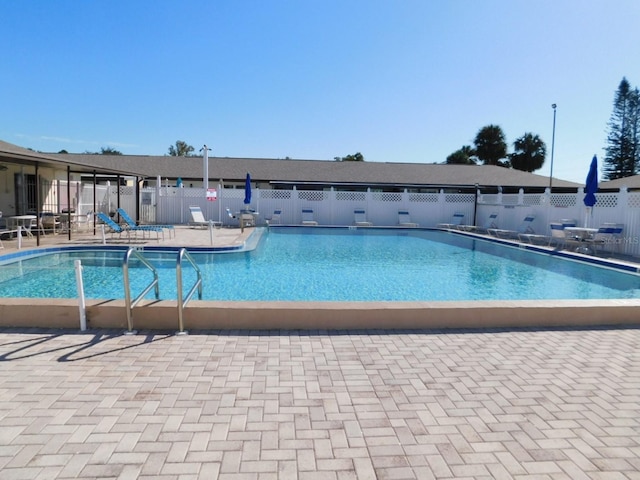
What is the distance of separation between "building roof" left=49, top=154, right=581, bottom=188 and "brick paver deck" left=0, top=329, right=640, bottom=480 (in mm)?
20977

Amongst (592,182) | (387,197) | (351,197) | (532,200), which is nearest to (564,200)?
(532,200)

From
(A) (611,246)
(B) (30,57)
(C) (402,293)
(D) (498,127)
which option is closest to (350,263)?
(C) (402,293)

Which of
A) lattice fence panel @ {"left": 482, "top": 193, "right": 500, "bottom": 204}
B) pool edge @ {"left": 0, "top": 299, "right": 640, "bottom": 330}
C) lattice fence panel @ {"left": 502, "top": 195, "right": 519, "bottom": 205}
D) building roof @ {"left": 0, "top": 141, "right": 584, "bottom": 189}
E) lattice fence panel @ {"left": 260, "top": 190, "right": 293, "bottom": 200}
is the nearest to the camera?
pool edge @ {"left": 0, "top": 299, "right": 640, "bottom": 330}

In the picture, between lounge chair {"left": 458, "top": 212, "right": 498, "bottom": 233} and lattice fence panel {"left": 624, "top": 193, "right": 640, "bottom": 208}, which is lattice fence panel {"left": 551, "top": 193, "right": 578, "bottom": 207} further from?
lounge chair {"left": 458, "top": 212, "right": 498, "bottom": 233}

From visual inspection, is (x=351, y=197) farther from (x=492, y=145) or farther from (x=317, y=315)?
(x=492, y=145)

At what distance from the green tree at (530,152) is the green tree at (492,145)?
5.71 feet

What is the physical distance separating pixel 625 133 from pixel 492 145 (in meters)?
12.6

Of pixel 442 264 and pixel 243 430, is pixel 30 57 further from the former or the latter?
pixel 243 430

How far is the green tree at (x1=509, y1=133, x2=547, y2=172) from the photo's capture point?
45.7 metres

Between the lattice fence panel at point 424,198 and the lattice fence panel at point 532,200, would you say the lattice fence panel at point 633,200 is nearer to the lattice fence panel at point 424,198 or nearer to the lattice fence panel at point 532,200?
the lattice fence panel at point 532,200

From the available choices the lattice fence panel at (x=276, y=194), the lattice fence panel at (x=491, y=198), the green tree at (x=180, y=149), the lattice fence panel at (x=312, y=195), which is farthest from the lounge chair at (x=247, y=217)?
the green tree at (x=180, y=149)

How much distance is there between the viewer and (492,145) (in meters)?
48.0

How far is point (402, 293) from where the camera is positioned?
24.9ft

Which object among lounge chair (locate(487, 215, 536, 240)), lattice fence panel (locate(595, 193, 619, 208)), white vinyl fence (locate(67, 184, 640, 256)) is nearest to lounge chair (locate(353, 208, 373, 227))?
white vinyl fence (locate(67, 184, 640, 256))
